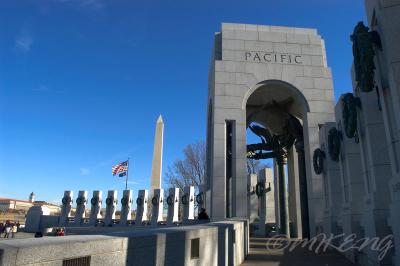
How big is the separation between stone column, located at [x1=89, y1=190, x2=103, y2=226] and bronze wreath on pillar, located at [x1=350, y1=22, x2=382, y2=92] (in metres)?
31.9

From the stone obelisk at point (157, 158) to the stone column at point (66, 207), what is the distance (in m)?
9.91

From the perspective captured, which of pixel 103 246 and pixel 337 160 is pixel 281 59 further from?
pixel 103 246

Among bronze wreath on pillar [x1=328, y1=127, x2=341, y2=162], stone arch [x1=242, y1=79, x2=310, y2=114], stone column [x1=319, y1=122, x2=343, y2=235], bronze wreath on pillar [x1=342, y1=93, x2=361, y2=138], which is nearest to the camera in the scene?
bronze wreath on pillar [x1=342, y1=93, x2=361, y2=138]

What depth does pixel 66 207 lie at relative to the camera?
3788 cm

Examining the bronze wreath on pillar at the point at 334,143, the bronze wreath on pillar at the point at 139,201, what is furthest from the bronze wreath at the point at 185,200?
the bronze wreath on pillar at the point at 334,143

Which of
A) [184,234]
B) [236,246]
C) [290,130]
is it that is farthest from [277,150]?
[184,234]

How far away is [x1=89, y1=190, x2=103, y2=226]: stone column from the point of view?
117 ft

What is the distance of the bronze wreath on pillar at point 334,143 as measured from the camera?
12.9 meters

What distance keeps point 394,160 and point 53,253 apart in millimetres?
7592

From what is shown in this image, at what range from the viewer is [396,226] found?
25.1 ft

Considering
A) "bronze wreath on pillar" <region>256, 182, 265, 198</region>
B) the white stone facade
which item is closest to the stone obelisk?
"bronze wreath on pillar" <region>256, 182, 265, 198</region>

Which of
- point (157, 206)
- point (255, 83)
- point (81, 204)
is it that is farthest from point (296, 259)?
point (81, 204)

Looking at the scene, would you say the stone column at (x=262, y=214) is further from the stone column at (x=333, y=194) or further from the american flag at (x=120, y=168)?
the american flag at (x=120, y=168)

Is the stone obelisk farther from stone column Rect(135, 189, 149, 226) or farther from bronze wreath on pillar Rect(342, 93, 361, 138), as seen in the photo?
bronze wreath on pillar Rect(342, 93, 361, 138)
